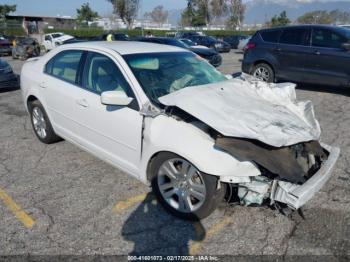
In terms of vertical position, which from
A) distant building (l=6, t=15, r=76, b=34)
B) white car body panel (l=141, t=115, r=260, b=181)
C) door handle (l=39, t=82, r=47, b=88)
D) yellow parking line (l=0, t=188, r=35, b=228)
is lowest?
yellow parking line (l=0, t=188, r=35, b=228)

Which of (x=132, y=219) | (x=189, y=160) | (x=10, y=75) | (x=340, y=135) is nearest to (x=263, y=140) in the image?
(x=189, y=160)

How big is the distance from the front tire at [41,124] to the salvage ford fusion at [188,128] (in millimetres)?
595

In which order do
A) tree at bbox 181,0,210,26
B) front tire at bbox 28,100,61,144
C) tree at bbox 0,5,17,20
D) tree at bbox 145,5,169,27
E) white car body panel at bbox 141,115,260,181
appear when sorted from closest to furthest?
white car body panel at bbox 141,115,260,181 < front tire at bbox 28,100,61,144 < tree at bbox 0,5,17,20 < tree at bbox 181,0,210,26 < tree at bbox 145,5,169,27

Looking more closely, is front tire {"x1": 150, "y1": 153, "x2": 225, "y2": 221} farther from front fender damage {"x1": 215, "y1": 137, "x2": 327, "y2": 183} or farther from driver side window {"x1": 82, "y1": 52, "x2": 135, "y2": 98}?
driver side window {"x1": 82, "y1": 52, "x2": 135, "y2": 98}

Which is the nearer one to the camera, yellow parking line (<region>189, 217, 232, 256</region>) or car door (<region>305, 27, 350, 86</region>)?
yellow parking line (<region>189, 217, 232, 256</region>)

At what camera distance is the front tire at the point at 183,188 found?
2.85 m

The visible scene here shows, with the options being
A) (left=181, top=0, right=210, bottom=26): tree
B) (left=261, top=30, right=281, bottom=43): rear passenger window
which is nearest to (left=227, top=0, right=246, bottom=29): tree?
(left=181, top=0, right=210, bottom=26): tree

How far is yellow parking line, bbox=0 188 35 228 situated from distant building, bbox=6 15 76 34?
4324 centimetres

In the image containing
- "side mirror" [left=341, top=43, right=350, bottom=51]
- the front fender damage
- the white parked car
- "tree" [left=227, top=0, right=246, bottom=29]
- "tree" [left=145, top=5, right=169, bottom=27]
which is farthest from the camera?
"tree" [left=145, top=5, right=169, bottom=27]

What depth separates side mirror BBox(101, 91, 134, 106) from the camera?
3098 millimetres

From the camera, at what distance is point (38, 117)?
16.2 ft

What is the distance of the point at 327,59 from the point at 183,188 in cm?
657

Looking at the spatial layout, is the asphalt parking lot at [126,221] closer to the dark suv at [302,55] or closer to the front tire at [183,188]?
the front tire at [183,188]

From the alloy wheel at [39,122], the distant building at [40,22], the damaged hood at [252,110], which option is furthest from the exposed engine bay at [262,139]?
the distant building at [40,22]
